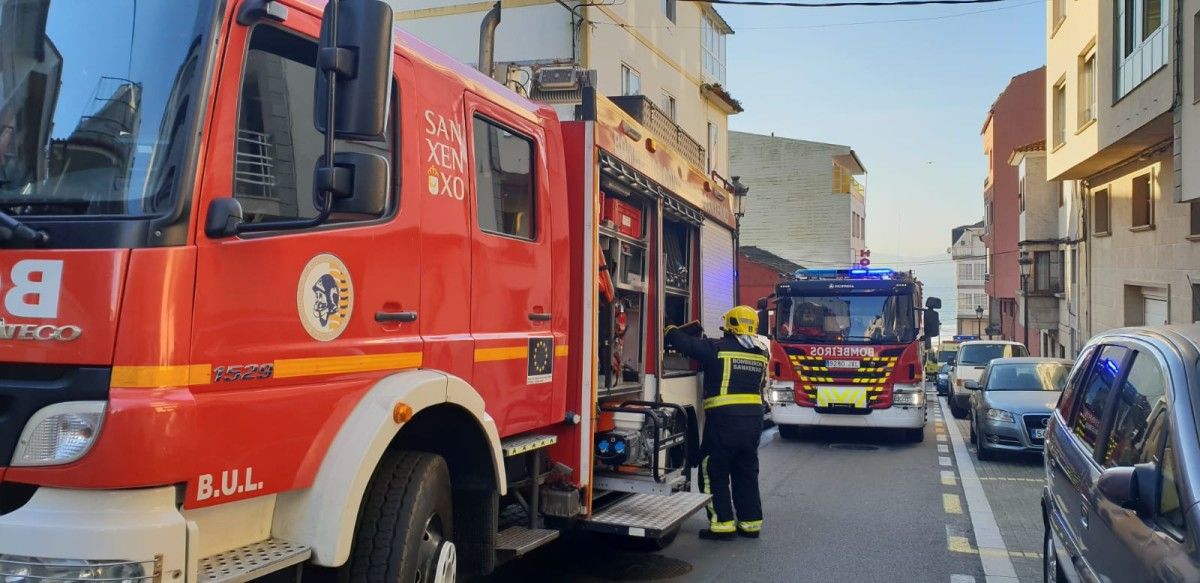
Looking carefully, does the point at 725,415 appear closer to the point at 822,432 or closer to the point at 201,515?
the point at 201,515

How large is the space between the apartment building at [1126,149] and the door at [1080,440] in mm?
10529

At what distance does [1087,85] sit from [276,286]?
21.3m

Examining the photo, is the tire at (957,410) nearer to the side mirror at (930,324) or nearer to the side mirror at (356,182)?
the side mirror at (930,324)

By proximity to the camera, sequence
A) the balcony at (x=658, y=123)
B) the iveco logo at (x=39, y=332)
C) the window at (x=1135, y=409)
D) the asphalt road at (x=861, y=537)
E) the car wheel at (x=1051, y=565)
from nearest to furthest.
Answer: the iveco logo at (x=39, y=332) < the window at (x=1135, y=409) < the car wheel at (x=1051, y=565) < the asphalt road at (x=861, y=537) < the balcony at (x=658, y=123)

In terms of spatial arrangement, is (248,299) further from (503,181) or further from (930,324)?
(930,324)

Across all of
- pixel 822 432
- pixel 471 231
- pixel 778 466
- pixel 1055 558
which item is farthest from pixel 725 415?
pixel 822 432

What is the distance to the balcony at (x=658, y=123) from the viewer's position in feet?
22.3

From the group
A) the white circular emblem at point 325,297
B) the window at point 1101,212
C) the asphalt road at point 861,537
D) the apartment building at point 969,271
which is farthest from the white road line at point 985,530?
the apartment building at point 969,271

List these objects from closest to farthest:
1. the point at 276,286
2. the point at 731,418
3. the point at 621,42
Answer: the point at 276,286 < the point at 731,418 < the point at 621,42

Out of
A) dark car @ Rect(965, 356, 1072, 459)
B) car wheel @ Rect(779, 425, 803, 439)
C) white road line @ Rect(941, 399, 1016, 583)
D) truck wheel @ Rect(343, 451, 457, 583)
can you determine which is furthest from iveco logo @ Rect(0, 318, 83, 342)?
car wheel @ Rect(779, 425, 803, 439)

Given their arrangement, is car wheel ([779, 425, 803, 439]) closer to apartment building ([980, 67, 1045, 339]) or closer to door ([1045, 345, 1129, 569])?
door ([1045, 345, 1129, 569])

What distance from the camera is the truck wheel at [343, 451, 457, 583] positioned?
12.0 feet

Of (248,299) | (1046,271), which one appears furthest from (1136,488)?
(1046,271)

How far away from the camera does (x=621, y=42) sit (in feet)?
68.0
